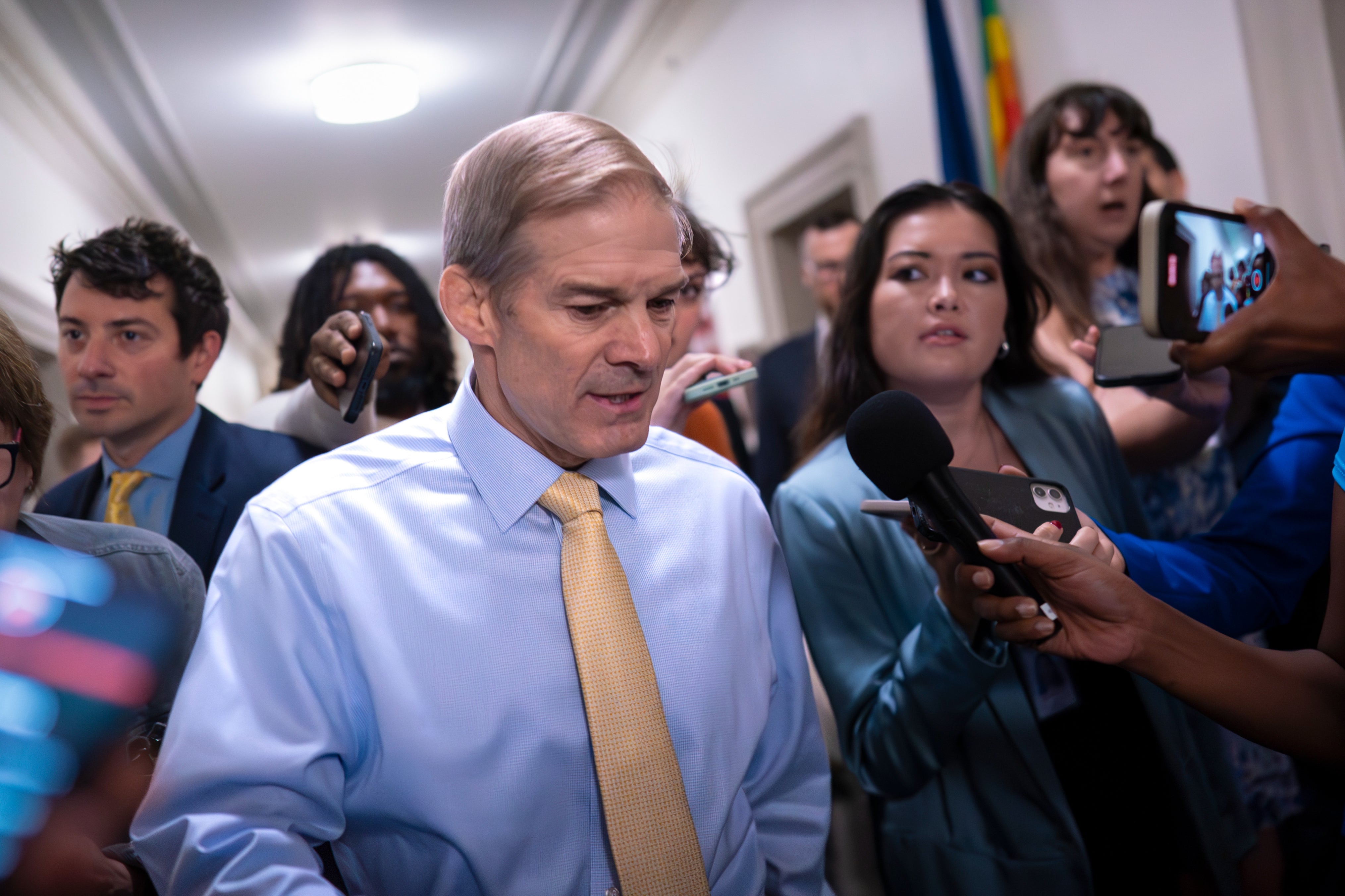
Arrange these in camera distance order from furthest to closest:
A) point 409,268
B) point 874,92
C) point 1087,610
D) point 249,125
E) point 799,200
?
point 799,200 → point 874,92 → point 249,125 → point 409,268 → point 1087,610

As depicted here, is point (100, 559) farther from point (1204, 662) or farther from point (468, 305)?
point (1204, 662)

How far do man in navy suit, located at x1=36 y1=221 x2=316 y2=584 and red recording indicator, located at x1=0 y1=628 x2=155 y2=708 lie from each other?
8.2 inches

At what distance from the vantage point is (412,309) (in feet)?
6.18

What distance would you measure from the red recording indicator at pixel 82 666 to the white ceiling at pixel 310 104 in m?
0.87

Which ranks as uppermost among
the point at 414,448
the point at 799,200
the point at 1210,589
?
the point at 799,200

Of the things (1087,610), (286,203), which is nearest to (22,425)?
(1087,610)

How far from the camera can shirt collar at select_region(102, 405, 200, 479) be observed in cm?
128

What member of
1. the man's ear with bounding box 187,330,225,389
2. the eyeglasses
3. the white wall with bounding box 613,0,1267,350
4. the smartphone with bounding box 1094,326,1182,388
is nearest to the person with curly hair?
the man's ear with bounding box 187,330,225,389

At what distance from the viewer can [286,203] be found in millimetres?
3875

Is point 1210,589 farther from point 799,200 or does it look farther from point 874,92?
point 799,200

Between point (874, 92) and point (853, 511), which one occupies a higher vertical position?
point (874, 92)

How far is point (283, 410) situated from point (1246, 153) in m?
2.47

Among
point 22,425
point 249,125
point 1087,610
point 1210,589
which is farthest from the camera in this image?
point 249,125

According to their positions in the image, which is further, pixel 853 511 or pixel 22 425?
pixel 853 511
